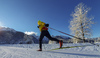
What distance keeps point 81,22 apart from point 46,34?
43.5 ft

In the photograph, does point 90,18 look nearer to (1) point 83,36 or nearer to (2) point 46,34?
(1) point 83,36

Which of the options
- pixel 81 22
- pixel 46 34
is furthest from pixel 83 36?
pixel 46 34

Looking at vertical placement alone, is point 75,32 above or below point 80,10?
below

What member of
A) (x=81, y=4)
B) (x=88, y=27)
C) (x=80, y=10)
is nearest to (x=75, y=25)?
(x=88, y=27)

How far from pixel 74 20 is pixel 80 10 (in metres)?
2.70

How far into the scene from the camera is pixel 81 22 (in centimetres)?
1446

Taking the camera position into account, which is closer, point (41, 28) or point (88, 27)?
point (41, 28)

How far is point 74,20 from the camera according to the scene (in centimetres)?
1531

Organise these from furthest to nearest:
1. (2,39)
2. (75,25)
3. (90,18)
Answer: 1. (2,39)
2. (75,25)
3. (90,18)

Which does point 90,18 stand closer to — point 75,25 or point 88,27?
point 88,27

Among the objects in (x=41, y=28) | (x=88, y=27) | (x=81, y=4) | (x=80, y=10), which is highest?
(x=81, y=4)

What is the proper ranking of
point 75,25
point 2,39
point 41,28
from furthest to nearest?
point 2,39 → point 75,25 → point 41,28

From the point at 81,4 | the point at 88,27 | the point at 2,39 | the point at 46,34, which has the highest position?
the point at 81,4

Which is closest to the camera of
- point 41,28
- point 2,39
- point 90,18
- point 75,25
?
point 41,28
